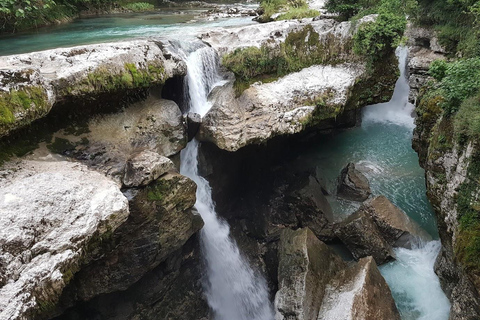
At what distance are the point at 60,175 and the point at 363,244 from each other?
8465 millimetres

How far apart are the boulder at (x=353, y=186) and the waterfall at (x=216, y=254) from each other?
14.7ft

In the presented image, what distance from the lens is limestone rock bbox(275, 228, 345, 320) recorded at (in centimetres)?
801

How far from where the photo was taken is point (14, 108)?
252 inches

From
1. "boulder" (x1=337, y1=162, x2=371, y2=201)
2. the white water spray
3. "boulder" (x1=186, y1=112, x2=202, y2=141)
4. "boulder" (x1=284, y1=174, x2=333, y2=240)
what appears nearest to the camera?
"boulder" (x1=186, y1=112, x2=202, y2=141)

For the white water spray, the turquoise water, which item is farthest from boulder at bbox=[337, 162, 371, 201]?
the turquoise water

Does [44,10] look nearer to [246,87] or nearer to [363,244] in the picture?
[246,87]

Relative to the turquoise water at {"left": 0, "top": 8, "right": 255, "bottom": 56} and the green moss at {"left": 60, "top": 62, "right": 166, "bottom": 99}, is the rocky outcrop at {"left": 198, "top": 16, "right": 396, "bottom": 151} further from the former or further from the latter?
the turquoise water at {"left": 0, "top": 8, "right": 255, "bottom": 56}

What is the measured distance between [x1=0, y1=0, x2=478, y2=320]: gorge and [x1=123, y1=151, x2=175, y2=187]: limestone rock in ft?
0.15

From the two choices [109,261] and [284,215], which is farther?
[284,215]

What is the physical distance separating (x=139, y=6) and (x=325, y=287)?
23.5 metres

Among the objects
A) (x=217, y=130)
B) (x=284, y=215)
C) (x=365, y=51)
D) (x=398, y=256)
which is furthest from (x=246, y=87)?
(x=398, y=256)

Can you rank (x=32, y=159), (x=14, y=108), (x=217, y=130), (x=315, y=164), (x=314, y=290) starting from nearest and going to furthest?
(x=14, y=108) → (x=32, y=159) → (x=314, y=290) → (x=217, y=130) → (x=315, y=164)

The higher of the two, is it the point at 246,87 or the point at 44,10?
the point at 44,10

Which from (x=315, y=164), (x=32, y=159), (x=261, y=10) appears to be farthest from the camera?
(x=261, y=10)
